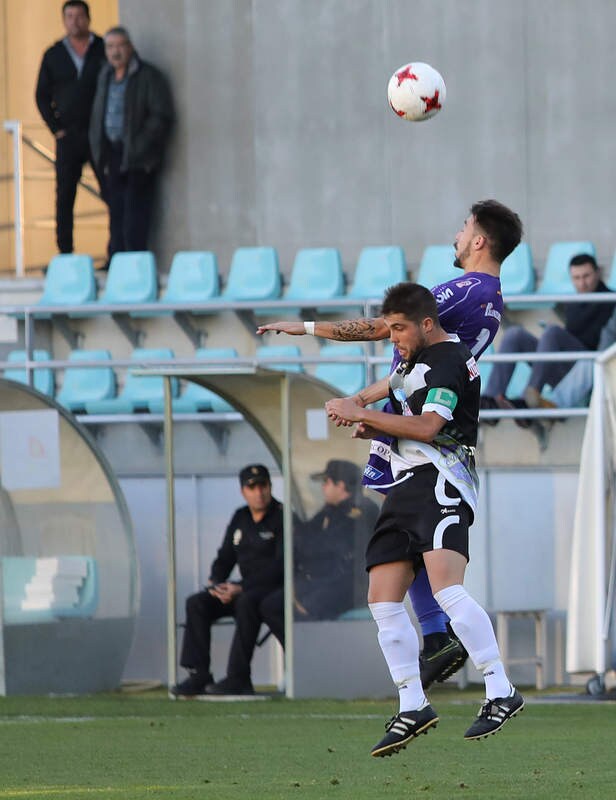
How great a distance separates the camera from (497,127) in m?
17.4

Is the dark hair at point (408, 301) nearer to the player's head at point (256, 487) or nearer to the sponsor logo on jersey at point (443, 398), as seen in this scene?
the sponsor logo on jersey at point (443, 398)

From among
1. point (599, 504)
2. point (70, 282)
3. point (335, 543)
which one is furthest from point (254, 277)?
point (599, 504)

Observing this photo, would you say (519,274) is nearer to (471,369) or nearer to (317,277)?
(317,277)

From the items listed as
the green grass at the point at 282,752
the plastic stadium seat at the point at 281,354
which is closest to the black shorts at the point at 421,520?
the green grass at the point at 282,752

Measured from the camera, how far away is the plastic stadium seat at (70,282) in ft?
55.0

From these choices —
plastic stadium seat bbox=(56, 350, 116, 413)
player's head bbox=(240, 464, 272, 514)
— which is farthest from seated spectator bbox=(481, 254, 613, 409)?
plastic stadium seat bbox=(56, 350, 116, 413)

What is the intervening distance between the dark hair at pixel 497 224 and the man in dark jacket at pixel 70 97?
11031 mm

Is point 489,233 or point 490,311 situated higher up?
point 489,233

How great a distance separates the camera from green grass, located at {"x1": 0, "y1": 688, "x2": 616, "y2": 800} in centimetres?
696

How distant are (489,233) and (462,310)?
329mm

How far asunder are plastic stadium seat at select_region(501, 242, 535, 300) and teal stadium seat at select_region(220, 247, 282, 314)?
2.25m

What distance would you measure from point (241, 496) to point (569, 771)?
699 cm

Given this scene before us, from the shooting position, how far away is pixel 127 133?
57.0ft

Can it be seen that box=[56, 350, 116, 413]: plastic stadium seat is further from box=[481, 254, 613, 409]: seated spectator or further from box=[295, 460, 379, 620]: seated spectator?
box=[481, 254, 613, 409]: seated spectator
